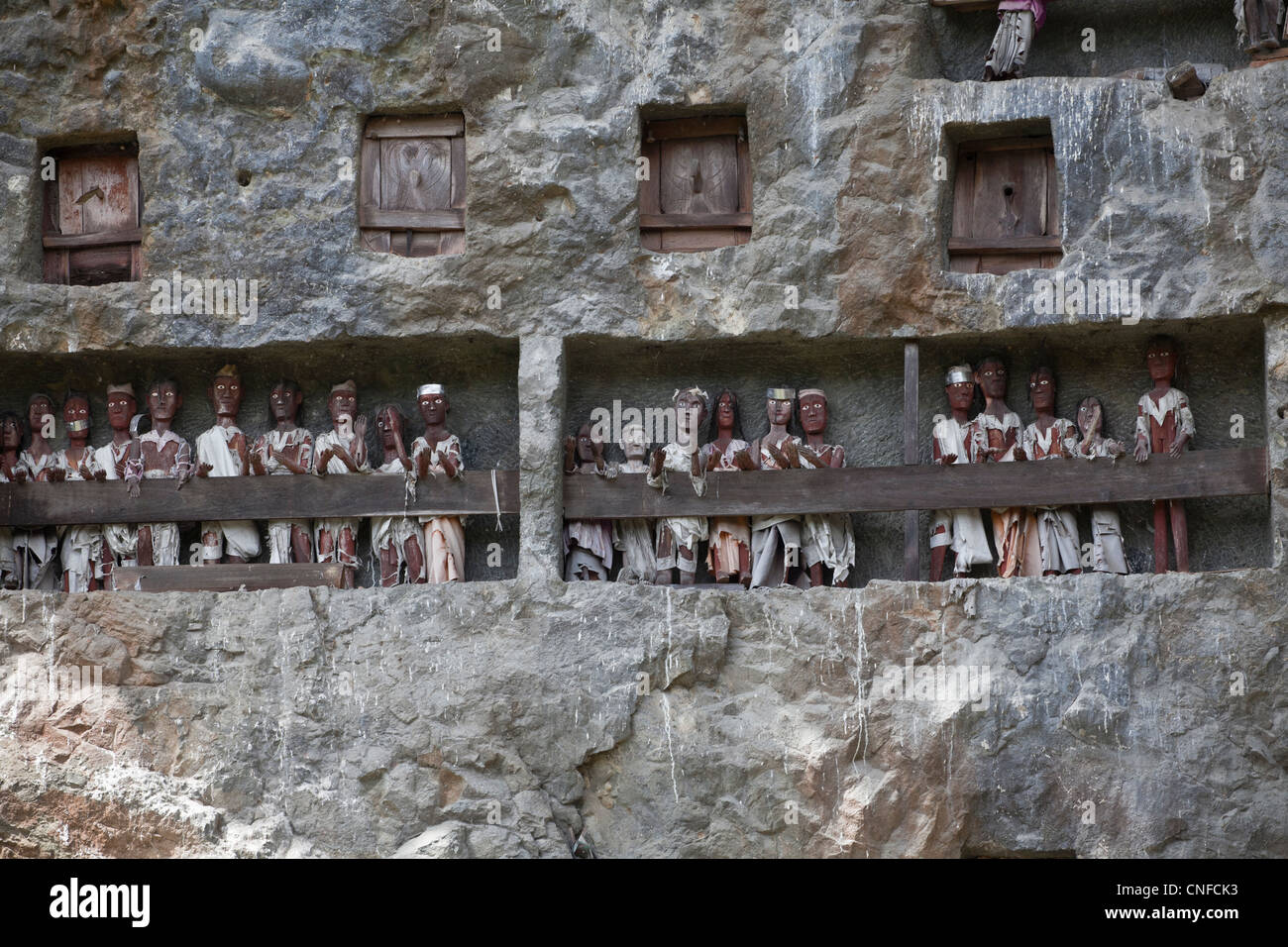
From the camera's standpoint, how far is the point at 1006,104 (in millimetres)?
11930

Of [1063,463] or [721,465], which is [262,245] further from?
[1063,463]

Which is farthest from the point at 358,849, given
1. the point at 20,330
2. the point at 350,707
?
the point at 20,330

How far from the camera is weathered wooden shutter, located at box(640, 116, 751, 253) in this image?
1235cm

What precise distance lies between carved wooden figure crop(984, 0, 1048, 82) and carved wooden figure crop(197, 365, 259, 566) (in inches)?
218

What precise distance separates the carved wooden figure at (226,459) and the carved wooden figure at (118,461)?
1.64 feet

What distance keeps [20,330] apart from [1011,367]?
665cm

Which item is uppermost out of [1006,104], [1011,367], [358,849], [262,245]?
[1006,104]

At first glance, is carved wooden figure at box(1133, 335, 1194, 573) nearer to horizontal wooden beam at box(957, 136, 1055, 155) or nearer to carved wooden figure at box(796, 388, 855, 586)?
horizontal wooden beam at box(957, 136, 1055, 155)

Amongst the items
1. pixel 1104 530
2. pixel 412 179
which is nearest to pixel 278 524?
pixel 412 179

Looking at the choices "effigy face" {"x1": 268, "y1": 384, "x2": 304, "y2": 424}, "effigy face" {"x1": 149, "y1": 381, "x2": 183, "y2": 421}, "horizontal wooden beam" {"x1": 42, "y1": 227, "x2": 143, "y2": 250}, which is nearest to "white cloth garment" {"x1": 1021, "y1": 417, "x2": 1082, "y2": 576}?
"effigy face" {"x1": 268, "y1": 384, "x2": 304, "y2": 424}

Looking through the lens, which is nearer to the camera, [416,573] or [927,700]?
[927,700]

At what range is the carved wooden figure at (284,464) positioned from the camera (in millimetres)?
12312

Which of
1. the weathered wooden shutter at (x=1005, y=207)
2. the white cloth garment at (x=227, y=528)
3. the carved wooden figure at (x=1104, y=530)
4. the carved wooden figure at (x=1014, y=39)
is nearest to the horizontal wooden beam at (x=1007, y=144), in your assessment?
the weathered wooden shutter at (x=1005, y=207)

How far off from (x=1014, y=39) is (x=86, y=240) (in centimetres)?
645
